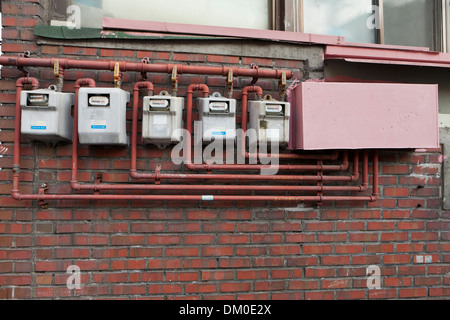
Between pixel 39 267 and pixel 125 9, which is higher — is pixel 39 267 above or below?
below

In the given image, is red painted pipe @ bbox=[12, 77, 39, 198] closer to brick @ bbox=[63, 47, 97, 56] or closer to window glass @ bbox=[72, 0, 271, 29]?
brick @ bbox=[63, 47, 97, 56]

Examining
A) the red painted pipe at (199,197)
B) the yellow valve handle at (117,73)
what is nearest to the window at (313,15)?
the yellow valve handle at (117,73)

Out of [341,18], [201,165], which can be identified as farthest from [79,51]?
[341,18]

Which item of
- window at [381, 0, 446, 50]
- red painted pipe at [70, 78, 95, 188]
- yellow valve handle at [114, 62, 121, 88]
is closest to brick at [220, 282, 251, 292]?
red painted pipe at [70, 78, 95, 188]

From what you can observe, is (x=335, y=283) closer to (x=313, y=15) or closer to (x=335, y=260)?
(x=335, y=260)

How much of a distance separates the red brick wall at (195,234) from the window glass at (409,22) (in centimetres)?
113

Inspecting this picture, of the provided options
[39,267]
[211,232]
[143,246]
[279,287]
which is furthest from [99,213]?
[279,287]

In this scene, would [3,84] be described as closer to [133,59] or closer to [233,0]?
[133,59]

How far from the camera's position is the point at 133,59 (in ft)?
8.04

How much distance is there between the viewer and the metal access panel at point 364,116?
234 centimetres

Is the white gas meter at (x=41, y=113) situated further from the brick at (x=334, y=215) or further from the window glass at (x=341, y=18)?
the window glass at (x=341, y=18)

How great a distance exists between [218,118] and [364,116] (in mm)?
1115

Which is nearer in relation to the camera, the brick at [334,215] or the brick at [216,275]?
the brick at [216,275]

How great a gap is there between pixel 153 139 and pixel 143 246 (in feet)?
2.75
